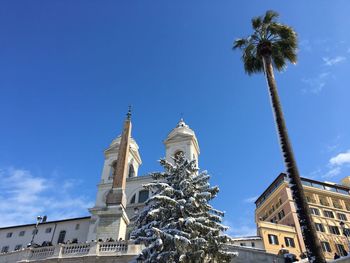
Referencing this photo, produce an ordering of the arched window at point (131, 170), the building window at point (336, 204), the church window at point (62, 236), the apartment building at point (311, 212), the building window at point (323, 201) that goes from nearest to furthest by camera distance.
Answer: the church window at point (62, 236) → the apartment building at point (311, 212) → the building window at point (323, 201) → the arched window at point (131, 170) → the building window at point (336, 204)

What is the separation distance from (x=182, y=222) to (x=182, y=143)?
34871 mm

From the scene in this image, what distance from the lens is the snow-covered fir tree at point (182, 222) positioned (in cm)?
1559

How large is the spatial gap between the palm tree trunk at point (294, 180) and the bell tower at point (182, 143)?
31800mm

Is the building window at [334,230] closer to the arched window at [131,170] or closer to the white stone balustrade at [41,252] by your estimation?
the arched window at [131,170]

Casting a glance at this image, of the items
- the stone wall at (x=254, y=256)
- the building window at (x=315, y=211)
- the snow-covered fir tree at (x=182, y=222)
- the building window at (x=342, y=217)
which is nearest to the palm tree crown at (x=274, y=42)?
the snow-covered fir tree at (x=182, y=222)

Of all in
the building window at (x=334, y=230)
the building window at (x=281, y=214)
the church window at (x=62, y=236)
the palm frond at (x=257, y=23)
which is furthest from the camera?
the building window at (x=281, y=214)

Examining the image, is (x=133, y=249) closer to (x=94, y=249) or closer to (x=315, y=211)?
(x=94, y=249)

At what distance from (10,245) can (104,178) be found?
15821mm

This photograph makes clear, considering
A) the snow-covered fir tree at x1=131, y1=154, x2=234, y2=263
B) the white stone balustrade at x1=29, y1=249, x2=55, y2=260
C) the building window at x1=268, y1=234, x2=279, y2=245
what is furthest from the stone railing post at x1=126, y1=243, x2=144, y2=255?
the building window at x1=268, y1=234, x2=279, y2=245

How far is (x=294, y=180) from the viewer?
13.8m

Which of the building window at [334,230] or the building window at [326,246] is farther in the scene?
the building window at [334,230]

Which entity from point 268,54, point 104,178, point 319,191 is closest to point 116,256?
point 268,54

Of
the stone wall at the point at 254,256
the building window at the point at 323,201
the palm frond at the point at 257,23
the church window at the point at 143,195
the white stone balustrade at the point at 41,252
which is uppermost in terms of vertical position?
the building window at the point at 323,201

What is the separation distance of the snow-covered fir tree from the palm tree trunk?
5.00 metres
